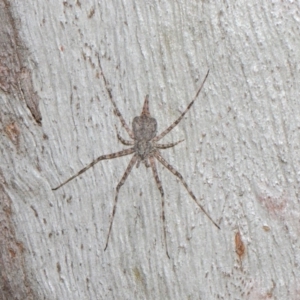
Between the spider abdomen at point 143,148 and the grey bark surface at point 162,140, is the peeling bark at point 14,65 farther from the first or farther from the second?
the spider abdomen at point 143,148

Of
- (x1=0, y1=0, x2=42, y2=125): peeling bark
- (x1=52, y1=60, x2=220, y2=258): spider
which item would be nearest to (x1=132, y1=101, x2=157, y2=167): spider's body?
(x1=52, y1=60, x2=220, y2=258): spider

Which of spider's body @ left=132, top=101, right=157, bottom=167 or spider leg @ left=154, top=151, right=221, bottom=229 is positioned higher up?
spider's body @ left=132, top=101, right=157, bottom=167

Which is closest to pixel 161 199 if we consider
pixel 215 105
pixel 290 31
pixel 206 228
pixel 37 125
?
pixel 206 228

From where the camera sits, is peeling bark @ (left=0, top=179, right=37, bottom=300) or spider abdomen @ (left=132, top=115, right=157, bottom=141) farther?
peeling bark @ (left=0, top=179, right=37, bottom=300)

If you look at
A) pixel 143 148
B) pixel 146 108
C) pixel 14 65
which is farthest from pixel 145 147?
pixel 14 65

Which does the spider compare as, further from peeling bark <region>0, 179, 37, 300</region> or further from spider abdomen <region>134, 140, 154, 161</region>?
peeling bark <region>0, 179, 37, 300</region>

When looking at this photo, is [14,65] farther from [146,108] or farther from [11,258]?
[11,258]

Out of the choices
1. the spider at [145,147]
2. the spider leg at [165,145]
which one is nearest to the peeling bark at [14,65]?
the spider at [145,147]

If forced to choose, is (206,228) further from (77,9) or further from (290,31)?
(77,9)
